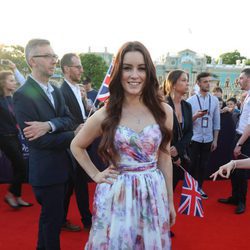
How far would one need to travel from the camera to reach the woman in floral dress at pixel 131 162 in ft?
5.88

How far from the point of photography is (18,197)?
437 cm

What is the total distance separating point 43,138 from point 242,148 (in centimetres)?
288

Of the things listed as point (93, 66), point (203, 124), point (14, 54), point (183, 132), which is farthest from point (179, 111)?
point (93, 66)

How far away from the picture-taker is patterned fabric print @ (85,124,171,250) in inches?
70.1

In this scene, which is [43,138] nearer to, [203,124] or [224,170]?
[224,170]

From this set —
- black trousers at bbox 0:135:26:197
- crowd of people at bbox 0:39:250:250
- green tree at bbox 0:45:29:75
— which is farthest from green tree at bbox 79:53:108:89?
crowd of people at bbox 0:39:250:250

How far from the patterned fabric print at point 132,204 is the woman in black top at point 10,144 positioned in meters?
2.71

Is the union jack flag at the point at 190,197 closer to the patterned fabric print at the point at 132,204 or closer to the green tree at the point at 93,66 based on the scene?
the patterned fabric print at the point at 132,204

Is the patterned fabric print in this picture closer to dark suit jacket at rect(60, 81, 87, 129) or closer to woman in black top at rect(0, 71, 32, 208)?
dark suit jacket at rect(60, 81, 87, 129)

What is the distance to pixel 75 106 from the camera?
3.40 m

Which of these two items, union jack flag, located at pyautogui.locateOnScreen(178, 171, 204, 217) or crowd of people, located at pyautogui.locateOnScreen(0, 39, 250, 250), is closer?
crowd of people, located at pyautogui.locateOnScreen(0, 39, 250, 250)

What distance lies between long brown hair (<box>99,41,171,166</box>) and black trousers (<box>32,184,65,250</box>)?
721 mm

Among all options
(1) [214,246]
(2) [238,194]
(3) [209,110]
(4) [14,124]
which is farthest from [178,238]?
(4) [14,124]

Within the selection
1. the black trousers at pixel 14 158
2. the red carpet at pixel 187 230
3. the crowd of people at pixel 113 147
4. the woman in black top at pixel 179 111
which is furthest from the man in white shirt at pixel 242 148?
the black trousers at pixel 14 158
